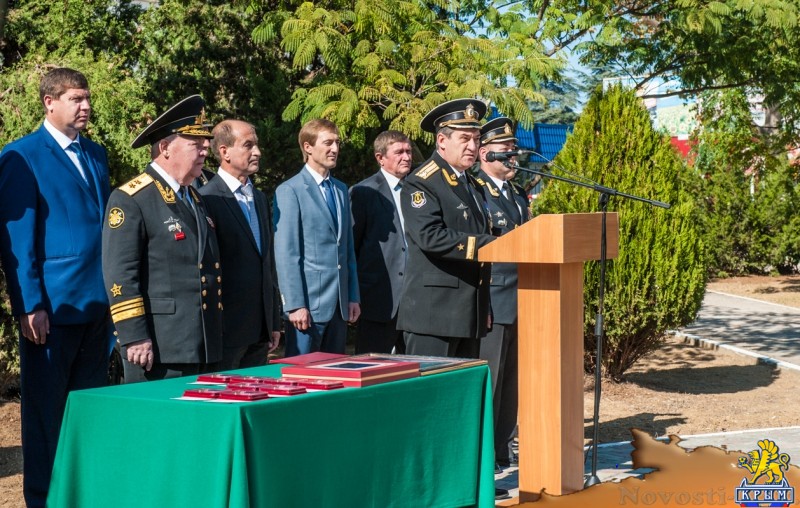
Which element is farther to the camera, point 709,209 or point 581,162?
point 709,209

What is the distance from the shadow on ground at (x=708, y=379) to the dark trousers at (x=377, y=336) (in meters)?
4.06

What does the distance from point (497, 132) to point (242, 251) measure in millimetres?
2321

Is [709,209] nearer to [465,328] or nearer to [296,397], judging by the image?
[465,328]

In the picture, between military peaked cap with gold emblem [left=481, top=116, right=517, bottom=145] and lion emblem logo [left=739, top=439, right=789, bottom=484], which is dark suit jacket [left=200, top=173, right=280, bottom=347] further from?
lion emblem logo [left=739, top=439, right=789, bottom=484]

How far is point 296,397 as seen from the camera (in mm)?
3615

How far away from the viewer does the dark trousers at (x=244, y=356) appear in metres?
→ 5.42

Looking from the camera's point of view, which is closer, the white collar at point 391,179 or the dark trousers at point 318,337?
the dark trousers at point 318,337

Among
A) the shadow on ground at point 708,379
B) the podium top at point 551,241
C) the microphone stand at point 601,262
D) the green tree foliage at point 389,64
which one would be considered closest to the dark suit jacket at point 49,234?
the podium top at point 551,241

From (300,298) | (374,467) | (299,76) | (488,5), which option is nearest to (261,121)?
(299,76)

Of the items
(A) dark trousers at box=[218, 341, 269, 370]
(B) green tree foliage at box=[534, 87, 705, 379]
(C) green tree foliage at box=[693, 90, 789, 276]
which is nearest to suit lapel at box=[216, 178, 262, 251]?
(A) dark trousers at box=[218, 341, 269, 370]

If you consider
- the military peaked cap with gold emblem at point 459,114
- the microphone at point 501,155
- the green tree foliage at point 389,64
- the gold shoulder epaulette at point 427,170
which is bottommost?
the gold shoulder epaulette at point 427,170

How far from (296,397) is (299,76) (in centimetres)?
734

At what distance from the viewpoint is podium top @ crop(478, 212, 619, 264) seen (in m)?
4.81

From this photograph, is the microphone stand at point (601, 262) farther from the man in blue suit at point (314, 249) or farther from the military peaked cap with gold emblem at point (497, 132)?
the military peaked cap with gold emblem at point (497, 132)
